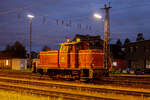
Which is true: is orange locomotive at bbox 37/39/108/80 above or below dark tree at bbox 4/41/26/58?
below

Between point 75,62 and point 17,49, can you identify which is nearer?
point 75,62

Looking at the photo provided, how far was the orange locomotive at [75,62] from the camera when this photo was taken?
16984 millimetres

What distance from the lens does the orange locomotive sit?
16984 millimetres

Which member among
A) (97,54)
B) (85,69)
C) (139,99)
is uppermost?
(97,54)

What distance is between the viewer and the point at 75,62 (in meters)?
17.7

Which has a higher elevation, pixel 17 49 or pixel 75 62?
pixel 17 49

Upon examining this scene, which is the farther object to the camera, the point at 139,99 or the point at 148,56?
the point at 148,56

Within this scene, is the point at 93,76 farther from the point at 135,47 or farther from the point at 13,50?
the point at 13,50

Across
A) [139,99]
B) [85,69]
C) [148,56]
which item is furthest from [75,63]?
[148,56]

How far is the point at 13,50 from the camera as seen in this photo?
84000 mm

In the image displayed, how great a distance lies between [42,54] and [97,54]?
6348mm

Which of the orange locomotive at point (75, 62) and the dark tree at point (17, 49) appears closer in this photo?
the orange locomotive at point (75, 62)

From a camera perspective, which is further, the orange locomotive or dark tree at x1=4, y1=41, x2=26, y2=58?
dark tree at x1=4, y1=41, x2=26, y2=58

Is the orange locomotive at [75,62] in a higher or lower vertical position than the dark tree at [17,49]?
lower
